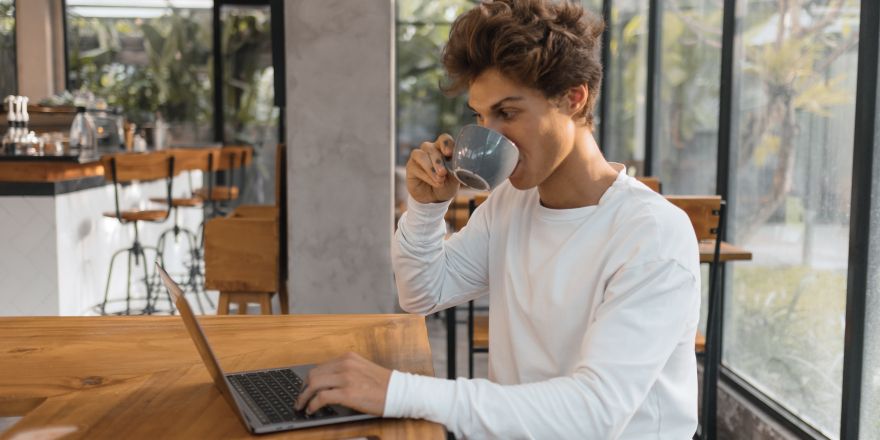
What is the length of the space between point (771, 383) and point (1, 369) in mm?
2687

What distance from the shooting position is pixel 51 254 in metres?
4.65

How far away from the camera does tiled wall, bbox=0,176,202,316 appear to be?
15.1 ft

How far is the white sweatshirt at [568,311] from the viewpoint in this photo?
1120 mm

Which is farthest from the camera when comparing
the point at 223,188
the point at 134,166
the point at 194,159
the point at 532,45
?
the point at 223,188

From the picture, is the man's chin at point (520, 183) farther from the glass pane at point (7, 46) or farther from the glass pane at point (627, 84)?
the glass pane at point (7, 46)

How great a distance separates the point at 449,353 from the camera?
9.53 feet

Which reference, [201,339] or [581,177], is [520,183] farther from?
[201,339]

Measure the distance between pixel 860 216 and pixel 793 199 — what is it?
2.13 feet

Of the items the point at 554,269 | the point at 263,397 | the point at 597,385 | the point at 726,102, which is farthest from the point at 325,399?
the point at 726,102

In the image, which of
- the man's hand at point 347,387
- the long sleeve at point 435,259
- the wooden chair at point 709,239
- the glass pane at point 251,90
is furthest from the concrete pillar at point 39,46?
the man's hand at point 347,387

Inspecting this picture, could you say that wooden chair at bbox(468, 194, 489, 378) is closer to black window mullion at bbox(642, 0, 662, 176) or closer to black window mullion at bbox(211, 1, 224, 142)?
black window mullion at bbox(642, 0, 662, 176)

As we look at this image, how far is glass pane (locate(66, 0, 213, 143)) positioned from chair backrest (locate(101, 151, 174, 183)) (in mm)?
4725

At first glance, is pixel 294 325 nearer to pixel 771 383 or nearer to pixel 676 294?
pixel 676 294

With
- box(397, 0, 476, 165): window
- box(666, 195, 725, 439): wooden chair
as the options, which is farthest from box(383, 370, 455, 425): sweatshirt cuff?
box(397, 0, 476, 165): window
